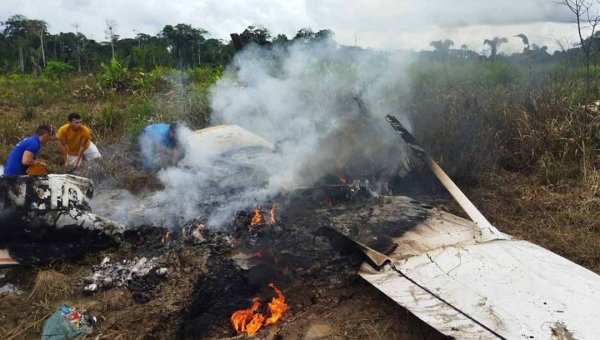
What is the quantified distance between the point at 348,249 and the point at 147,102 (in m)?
8.99

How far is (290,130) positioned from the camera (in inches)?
322

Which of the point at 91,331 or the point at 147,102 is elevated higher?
the point at 147,102

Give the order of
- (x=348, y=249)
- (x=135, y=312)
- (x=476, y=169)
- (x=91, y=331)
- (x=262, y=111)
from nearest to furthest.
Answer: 1. (x=91, y=331)
2. (x=135, y=312)
3. (x=348, y=249)
4. (x=476, y=169)
5. (x=262, y=111)

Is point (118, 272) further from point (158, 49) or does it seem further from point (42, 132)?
point (158, 49)

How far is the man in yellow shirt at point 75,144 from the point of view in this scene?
7398mm

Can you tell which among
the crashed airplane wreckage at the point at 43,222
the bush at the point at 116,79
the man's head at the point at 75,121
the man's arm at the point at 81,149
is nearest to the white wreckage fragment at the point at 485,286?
the crashed airplane wreckage at the point at 43,222

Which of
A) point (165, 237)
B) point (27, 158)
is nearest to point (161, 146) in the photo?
point (27, 158)

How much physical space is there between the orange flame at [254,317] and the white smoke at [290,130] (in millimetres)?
1966

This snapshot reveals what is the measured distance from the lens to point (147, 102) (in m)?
11.3

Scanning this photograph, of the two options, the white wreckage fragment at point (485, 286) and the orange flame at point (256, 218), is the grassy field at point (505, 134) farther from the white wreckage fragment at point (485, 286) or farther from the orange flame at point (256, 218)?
the orange flame at point (256, 218)

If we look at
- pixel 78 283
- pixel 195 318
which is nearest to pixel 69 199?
pixel 78 283

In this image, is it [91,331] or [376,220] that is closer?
[91,331]

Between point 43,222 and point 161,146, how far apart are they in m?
3.04

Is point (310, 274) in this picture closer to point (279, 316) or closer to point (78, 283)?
point (279, 316)
